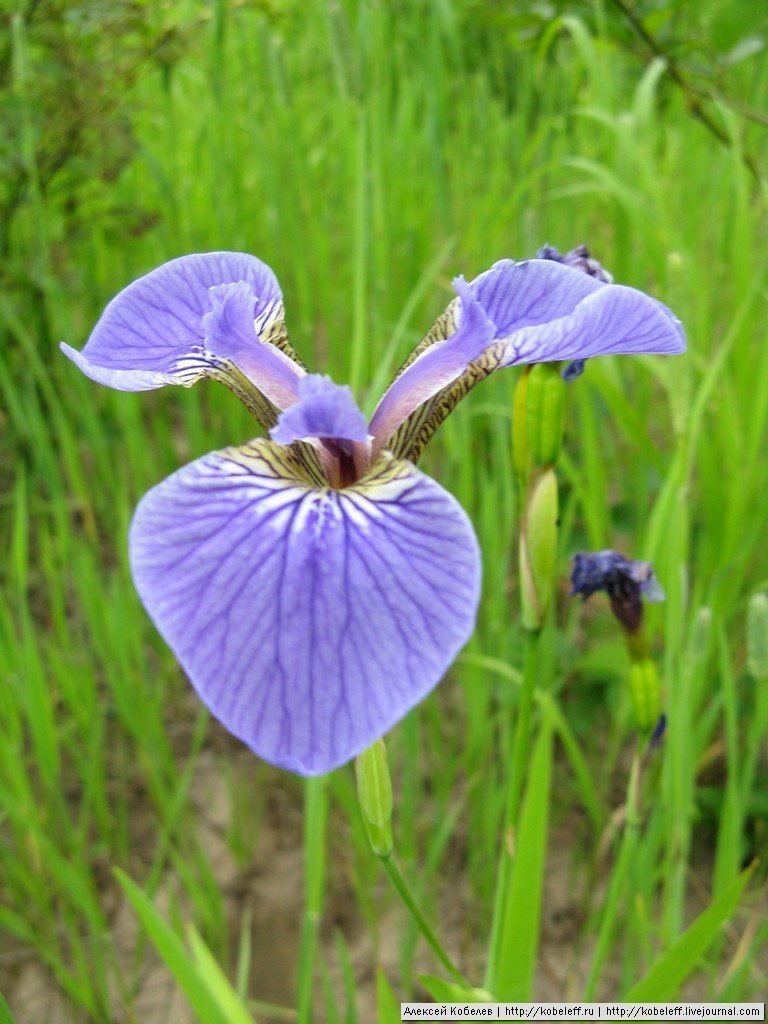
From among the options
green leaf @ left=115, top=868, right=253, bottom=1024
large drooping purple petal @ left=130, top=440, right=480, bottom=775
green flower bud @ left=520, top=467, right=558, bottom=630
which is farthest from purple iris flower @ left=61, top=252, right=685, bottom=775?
green leaf @ left=115, top=868, right=253, bottom=1024

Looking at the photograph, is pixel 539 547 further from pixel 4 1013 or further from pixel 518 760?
pixel 4 1013

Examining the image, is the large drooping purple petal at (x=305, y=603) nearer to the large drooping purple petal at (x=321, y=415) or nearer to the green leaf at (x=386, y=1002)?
the large drooping purple petal at (x=321, y=415)

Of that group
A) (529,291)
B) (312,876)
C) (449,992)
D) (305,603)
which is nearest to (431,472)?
(312,876)

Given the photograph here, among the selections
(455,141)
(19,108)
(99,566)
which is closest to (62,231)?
(19,108)

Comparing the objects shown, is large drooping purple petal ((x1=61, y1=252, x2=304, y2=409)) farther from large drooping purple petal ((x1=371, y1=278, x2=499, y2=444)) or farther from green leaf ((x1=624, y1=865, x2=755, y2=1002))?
green leaf ((x1=624, y1=865, x2=755, y2=1002))

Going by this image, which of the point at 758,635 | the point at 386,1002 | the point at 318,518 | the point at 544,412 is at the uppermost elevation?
the point at 544,412
